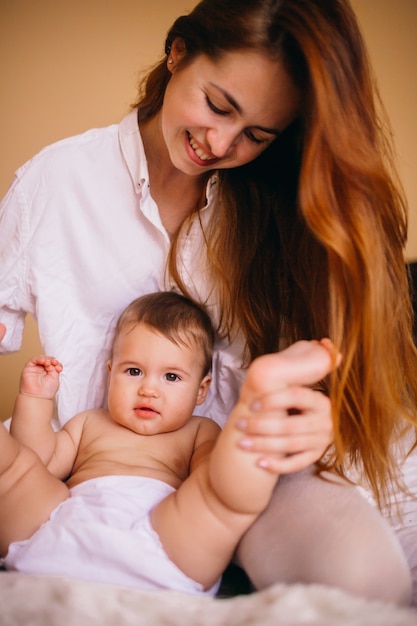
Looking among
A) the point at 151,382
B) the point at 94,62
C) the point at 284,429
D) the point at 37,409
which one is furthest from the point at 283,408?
the point at 94,62

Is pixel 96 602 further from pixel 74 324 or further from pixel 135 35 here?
pixel 135 35

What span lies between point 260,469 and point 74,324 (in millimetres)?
619

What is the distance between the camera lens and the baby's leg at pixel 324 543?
0.74 metres

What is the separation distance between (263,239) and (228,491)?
25.0 inches

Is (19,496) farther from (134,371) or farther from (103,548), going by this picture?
(134,371)

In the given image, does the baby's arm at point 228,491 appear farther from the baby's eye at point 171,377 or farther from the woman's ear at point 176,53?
the woman's ear at point 176,53

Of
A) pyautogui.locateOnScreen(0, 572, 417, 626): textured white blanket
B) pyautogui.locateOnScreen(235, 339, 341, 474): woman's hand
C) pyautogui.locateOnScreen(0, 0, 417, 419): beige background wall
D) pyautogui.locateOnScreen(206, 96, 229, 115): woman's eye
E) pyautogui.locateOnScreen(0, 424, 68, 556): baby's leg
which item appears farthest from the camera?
pyautogui.locateOnScreen(0, 0, 417, 419): beige background wall

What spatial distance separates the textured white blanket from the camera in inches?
25.6

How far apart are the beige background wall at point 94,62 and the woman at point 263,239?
A: 813mm

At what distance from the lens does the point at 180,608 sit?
684 mm

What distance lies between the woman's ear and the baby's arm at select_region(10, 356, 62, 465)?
0.62 metres

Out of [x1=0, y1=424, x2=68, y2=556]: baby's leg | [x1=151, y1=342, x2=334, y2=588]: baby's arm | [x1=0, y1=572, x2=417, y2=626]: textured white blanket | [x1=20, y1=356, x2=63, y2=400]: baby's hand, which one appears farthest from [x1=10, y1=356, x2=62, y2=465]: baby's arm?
[x1=0, y1=572, x2=417, y2=626]: textured white blanket

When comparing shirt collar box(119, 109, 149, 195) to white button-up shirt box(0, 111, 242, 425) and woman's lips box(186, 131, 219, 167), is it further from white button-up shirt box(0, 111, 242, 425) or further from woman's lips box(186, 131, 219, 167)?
woman's lips box(186, 131, 219, 167)

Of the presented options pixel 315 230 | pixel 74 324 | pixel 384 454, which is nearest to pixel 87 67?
pixel 74 324
